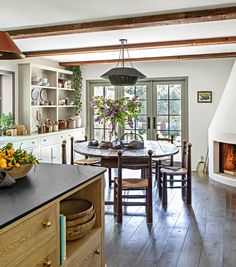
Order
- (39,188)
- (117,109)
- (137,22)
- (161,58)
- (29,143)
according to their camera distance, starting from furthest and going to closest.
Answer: (161,58) → (29,143) → (117,109) → (137,22) → (39,188)

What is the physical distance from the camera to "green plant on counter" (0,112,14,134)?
6007 millimetres

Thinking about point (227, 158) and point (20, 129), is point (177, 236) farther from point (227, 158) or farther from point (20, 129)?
point (20, 129)

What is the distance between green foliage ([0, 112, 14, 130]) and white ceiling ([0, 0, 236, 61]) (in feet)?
4.30

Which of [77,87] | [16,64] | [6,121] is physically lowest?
[6,121]

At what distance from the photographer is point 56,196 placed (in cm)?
181

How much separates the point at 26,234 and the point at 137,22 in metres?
3.02

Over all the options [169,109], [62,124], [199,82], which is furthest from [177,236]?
[62,124]

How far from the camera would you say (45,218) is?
1.72 m

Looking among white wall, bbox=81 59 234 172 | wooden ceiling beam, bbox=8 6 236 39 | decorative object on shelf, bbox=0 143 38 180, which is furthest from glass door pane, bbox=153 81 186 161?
decorative object on shelf, bbox=0 143 38 180

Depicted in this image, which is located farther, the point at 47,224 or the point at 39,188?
the point at 39,188

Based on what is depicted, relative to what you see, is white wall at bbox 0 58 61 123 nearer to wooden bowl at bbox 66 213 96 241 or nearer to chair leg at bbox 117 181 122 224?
chair leg at bbox 117 181 122 224

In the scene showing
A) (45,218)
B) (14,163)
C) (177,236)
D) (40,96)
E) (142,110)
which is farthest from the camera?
(142,110)

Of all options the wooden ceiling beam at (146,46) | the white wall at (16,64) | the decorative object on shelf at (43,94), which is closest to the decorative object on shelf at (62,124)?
the decorative object on shelf at (43,94)

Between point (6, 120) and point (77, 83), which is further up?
point (77, 83)
